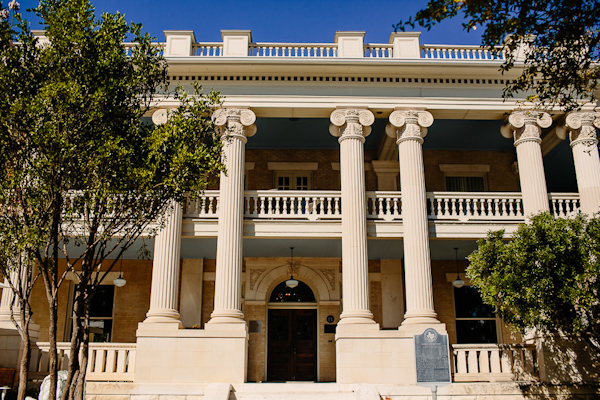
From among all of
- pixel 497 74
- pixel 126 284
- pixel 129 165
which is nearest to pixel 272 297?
pixel 126 284

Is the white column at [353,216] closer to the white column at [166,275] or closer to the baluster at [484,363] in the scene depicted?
the baluster at [484,363]

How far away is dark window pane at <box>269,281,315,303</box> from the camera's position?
19.0 metres

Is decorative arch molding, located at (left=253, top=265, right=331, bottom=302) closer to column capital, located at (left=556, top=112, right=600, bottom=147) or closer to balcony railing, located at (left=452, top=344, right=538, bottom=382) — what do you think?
balcony railing, located at (left=452, top=344, right=538, bottom=382)

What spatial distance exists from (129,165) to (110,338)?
11.2m

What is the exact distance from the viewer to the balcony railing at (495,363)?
13.9 metres

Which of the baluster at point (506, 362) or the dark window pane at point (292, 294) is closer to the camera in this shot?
the baluster at point (506, 362)

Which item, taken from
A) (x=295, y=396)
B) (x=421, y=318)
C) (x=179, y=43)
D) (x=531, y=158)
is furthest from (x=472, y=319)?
(x=179, y=43)

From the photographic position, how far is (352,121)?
15930 millimetres

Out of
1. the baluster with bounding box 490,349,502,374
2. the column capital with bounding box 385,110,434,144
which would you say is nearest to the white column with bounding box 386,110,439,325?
the column capital with bounding box 385,110,434,144

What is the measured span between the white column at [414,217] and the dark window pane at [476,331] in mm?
4658

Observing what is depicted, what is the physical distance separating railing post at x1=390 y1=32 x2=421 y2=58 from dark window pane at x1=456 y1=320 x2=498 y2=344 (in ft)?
28.4

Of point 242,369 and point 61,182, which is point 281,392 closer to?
point 242,369

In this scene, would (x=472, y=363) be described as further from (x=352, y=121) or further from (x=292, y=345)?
(x=352, y=121)

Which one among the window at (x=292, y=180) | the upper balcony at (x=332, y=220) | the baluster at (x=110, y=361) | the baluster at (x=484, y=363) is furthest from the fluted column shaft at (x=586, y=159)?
the baluster at (x=110, y=361)
